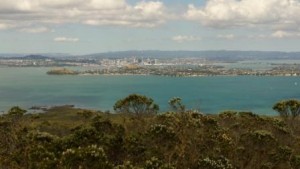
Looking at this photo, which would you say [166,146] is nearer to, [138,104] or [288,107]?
[138,104]

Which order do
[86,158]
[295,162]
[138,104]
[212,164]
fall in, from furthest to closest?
1. [138,104]
2. [295,162]
3. [212,164]
4. [86,158]

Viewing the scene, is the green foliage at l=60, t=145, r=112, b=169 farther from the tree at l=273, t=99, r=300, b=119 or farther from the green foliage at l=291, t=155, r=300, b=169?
the tree at l=273, t=99, r=300, b=119

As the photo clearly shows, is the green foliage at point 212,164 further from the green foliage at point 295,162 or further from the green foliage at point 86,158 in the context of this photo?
the green foliage at point 295,162

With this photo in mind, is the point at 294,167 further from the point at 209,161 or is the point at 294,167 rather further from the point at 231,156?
the point at 209,161

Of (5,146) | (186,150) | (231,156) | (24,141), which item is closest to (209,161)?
(186,150)

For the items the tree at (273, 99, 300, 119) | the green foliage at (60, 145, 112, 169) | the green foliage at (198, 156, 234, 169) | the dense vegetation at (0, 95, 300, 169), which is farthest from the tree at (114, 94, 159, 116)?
the green foliage at (60, 145, 112, 169)

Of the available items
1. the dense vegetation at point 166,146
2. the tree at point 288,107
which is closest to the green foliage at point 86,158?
the dense vegetation at point 166,146

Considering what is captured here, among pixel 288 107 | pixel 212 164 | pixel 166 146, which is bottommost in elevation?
pixel 166 146

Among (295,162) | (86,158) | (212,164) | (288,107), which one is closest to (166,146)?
(212,164)

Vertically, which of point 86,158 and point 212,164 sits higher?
point 86,158
